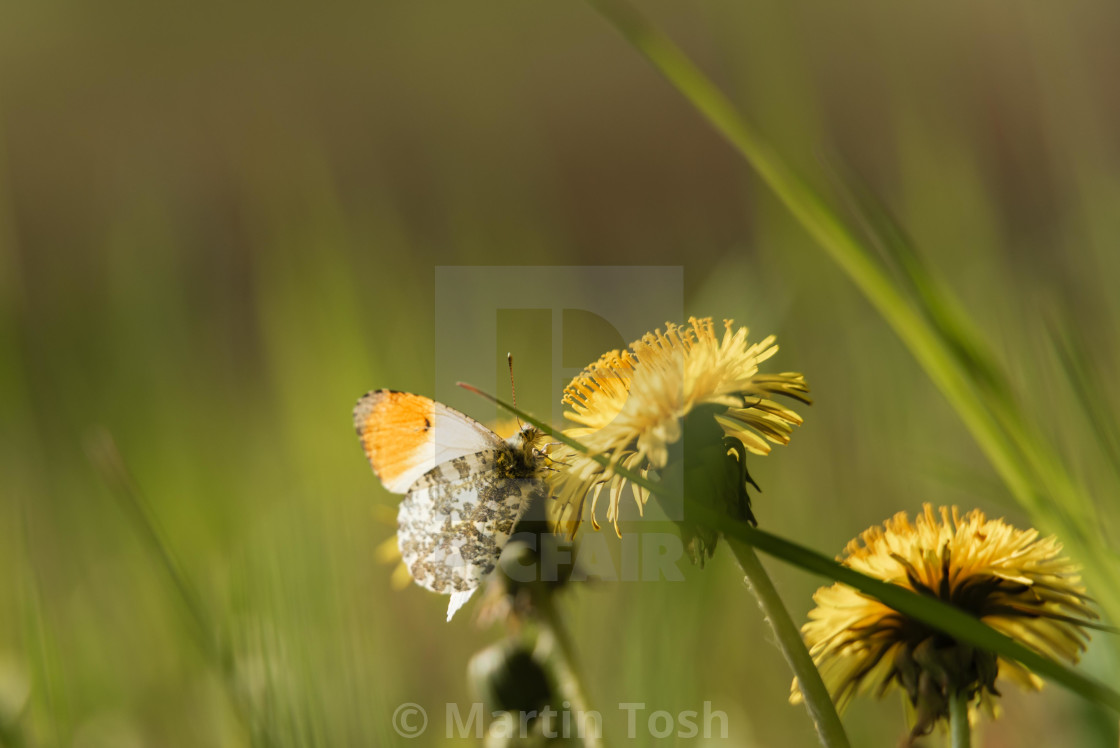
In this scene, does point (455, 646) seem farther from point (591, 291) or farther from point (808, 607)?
point (591, 291)

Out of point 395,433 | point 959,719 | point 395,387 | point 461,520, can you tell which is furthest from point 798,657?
point 395,387

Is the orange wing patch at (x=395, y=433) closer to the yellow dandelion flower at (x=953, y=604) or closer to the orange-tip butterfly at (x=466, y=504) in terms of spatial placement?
the orange-tip butterfly at (x=466, y=504)

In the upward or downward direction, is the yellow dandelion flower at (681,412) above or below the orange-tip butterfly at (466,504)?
above

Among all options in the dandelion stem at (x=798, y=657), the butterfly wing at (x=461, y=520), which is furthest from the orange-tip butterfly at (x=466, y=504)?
the dandelion stem at (x=798, y=657)

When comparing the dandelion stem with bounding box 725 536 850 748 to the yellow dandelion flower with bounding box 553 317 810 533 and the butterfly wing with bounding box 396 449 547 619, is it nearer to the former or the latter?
the yellow dandelion flower with bounding box 553 317 810 533

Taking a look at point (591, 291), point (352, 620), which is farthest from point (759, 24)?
point (352, 620)

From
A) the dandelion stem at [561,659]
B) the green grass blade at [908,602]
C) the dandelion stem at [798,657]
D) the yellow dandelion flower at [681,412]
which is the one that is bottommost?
the dandelion stem at [561,659]

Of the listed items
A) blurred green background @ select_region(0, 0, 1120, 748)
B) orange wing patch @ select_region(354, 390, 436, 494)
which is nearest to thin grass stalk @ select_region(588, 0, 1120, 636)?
blurred green background @ select_region(0, 0, 1120, 748)
